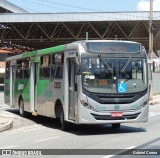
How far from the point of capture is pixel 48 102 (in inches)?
688

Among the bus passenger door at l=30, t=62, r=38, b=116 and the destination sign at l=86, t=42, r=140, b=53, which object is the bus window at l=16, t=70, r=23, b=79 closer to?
the bus passenger door at l=30, t=62, r=38, b=116

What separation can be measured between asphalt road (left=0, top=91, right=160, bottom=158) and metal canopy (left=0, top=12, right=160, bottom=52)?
1181 inches

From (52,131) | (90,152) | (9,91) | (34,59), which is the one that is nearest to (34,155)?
(90,152)

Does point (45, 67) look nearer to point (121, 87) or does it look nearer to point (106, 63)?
point (106, 63)

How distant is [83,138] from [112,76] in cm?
230

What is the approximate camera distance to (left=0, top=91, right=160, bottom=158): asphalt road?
38.2ft

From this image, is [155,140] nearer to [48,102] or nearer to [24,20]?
[48,102]

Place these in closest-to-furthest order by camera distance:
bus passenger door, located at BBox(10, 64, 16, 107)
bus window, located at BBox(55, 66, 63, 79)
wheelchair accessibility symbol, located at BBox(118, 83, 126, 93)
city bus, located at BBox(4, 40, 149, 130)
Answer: city bus, located at BBox(4, 40, 149, 130), wheelchair accessibility symbol, located at BBox(118, 83, 126, 93), bus window, located at BBox(55, 66, 63, 79), bus passenger door, located at BBox(10, 64, 16, 107)

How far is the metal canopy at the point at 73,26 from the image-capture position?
4766cm

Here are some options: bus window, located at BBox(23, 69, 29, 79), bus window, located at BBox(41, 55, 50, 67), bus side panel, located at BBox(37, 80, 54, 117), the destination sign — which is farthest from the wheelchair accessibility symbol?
bus window, located at BBox(23, 69, 29, 79)

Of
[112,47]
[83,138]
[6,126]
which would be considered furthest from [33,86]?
[83,138]

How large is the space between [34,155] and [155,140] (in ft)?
12.4

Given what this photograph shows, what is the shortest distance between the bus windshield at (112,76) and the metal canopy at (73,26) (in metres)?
31.3

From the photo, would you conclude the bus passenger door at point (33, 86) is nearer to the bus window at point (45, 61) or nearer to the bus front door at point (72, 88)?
the bus window at point (45, 61)
